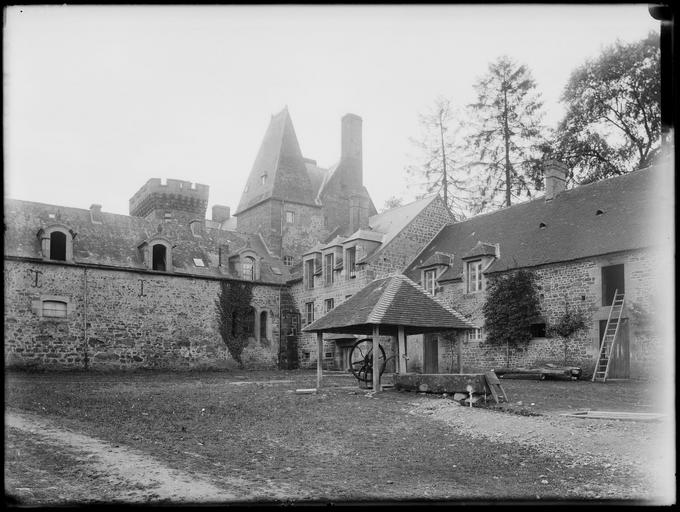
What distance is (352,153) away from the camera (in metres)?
39.9

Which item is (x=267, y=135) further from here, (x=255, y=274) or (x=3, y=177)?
(x=3, y=177)

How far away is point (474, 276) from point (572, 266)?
14.2 ft

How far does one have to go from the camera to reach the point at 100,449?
26.6 feet

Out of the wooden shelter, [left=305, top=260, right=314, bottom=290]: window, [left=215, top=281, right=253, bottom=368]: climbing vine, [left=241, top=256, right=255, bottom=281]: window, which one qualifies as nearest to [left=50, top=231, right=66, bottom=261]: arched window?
[left=215, top=281, right=253, bottom=368]: climbing vine

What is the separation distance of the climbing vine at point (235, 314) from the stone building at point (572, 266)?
833 cm

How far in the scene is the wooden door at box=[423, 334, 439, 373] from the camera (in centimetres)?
2601

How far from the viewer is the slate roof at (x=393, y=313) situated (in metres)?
15.7

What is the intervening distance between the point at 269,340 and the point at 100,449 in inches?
922

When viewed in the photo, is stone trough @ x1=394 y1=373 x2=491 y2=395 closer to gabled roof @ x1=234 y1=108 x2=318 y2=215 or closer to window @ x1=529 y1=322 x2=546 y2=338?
window @ x1=529 y1=322 x2=546 y2=338

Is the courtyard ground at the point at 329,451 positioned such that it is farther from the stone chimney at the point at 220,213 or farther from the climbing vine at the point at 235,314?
the stone chimney at the point at 220,213

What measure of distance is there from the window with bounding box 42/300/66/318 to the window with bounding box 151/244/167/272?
14.9 ft

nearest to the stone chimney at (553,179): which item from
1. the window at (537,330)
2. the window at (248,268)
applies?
the window at (537,330)

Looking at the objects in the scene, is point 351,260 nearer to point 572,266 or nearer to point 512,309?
point 512,309

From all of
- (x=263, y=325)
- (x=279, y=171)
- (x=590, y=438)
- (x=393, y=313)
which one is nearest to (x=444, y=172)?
(x=279, y=171)
